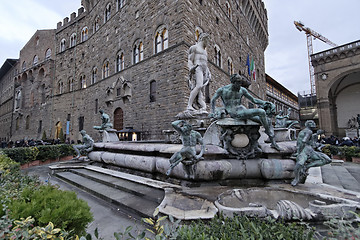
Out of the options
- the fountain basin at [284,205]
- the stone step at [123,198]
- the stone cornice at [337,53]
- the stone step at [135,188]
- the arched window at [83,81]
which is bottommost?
the stone step at [123,198]

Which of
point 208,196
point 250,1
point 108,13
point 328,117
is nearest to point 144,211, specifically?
point 208,196

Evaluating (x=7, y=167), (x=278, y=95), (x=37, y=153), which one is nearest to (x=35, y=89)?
(x=37, y=153)

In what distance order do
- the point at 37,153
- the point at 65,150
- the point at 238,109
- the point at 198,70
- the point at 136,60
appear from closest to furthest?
the point at 238,109
the point at 198,70
the point at 37,153
the point at 65,150
the point at 136,60

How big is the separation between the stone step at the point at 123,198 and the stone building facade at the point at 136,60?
7.84 m

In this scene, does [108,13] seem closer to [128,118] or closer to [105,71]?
[105,71]

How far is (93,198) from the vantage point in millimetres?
3283

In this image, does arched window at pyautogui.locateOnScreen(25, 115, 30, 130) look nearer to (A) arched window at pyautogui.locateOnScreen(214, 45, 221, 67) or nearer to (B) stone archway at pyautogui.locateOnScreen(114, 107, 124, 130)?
(B) stone archway at pyautogui.locateOnScreen(114, 107, 124, 130)

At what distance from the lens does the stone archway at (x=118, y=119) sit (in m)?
15.9

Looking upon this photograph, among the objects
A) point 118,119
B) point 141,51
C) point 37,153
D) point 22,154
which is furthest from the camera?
point 118,119

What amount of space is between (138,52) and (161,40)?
293 cm

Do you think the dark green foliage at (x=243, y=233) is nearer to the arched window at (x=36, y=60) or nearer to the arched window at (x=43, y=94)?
the arched window at (x=43, y=94)

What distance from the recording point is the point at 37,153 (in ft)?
26.6

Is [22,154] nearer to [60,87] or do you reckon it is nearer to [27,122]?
[60,87]

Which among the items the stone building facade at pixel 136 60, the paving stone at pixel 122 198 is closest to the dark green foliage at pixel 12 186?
the paving stone at pixel 122 198
